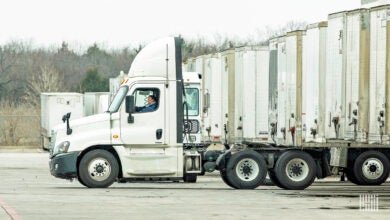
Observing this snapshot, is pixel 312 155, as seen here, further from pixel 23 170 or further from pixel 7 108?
pixel 7 108

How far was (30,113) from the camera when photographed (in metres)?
68.6

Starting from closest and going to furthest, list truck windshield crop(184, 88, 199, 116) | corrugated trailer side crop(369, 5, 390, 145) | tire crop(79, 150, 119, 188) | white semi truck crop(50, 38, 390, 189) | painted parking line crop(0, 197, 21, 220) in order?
1. painted parking line crop(0, 197, 21, 220)
2. corrugated trailer side crop(369, 5, 390, 145)
3. tire crop(79, 150, 119, 188)
4. white semi truck crop(50, 38, 390, 189)
5. truck windshield crop(184, 88, 199, 116)

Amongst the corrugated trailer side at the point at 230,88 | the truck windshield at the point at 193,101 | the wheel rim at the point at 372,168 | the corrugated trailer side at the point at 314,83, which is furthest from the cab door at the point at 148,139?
the corrugated trailer side at the point at 230,88

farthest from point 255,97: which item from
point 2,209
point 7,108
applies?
point 7,108

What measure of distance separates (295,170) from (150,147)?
3.26m

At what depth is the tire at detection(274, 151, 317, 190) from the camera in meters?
26.3

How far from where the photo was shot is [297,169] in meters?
26.5

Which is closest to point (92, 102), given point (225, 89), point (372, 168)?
point (225, 89)

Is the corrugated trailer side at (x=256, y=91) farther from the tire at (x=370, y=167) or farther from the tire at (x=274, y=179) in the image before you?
the tire at (x=274, y=179)

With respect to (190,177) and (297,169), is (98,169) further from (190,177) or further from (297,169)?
(297,169)

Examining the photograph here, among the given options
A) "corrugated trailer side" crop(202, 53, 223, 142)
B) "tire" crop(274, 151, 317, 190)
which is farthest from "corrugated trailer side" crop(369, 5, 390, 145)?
"corrugated trailer side" crop(202, 53, 223, 142)

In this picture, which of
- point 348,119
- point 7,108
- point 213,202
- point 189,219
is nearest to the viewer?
point 189,219

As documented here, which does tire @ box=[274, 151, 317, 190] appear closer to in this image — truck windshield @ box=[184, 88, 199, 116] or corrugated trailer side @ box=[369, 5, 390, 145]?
corrugated trailer side @ box=[369, 5, 390, 145]

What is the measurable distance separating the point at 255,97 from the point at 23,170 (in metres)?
9.46
